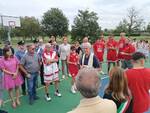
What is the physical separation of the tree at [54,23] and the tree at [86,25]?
443 centimetres

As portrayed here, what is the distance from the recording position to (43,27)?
48.1m

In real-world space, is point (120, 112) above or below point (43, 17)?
below

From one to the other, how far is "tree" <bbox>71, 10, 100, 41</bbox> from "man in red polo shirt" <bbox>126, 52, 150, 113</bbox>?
126 feet

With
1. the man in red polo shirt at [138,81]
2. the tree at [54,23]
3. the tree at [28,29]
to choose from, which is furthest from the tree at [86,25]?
the man in red polo shirt at [138,81]

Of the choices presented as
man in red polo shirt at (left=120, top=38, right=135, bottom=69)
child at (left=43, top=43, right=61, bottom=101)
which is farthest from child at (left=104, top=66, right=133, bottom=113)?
man in red polo shirt at (left=120, top=38, right=135, bottom=69)

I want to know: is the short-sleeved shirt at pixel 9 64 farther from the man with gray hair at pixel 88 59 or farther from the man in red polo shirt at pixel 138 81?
the man in red polo shirt at pixel 138 81

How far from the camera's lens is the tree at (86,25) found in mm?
42781

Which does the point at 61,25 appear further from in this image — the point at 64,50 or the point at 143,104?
the point at 143,104

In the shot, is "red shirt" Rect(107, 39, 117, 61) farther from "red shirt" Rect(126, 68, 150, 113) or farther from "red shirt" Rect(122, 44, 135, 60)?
"red shirt" Rect(126, 68, 150, 113)

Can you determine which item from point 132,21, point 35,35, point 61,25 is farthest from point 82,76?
point 132,21

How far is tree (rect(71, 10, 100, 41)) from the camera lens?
42.8 metres

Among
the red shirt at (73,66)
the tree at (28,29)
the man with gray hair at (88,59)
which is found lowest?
the red shirt at (73,66)

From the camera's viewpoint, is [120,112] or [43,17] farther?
[43,17]

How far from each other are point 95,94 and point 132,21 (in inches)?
3158
